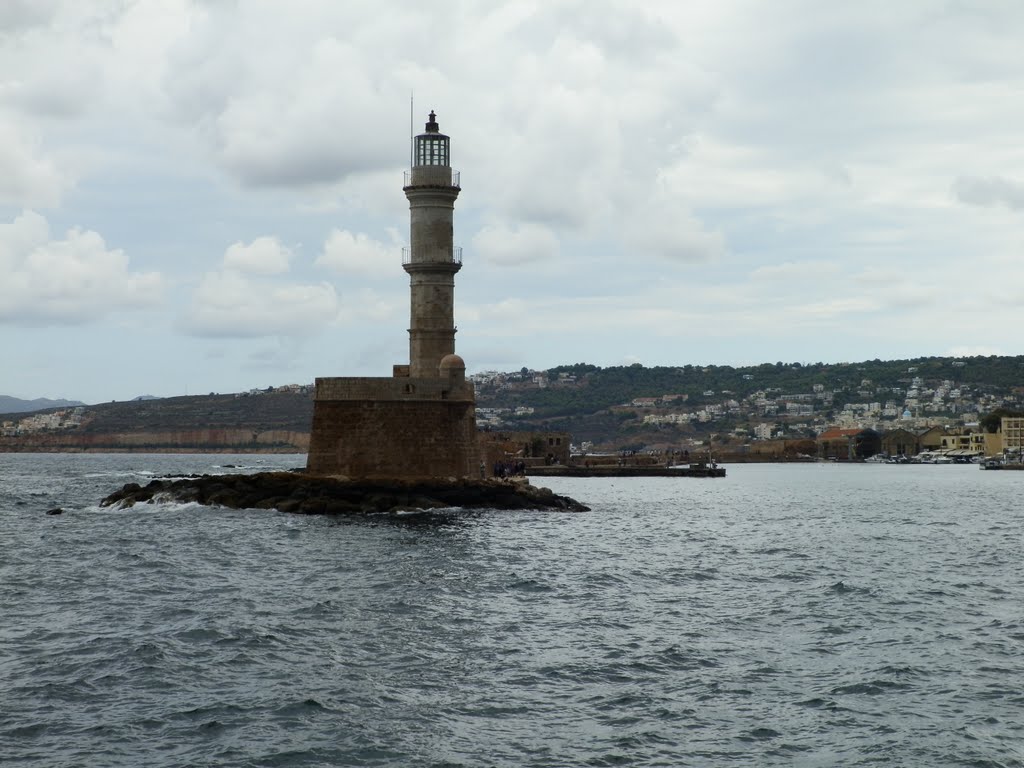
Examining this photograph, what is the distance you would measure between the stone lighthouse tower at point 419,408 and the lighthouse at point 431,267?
4 cm

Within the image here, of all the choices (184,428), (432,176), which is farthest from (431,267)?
(184,428)

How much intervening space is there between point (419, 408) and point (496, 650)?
936 inches

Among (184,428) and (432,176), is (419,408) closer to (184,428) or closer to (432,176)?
(432,176)

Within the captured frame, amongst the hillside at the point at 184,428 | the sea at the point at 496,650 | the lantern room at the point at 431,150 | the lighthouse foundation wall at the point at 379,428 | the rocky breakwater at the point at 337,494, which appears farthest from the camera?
the hillside at the point at 184,428

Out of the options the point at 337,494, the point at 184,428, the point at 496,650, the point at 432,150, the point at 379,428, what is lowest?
the point at 496,650

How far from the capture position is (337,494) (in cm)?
3916

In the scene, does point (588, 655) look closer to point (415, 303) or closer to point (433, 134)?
point (415, 303)

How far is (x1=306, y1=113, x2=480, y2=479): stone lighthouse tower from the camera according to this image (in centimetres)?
4056

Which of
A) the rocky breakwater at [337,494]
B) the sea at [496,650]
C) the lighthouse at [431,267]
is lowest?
the sea at [496,650]

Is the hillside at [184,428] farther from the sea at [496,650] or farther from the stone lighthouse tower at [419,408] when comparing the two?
the sea at [496,650]

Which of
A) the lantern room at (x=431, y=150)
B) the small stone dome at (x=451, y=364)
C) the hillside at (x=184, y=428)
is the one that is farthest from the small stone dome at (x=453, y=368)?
the hillside at (x=184, y=428)

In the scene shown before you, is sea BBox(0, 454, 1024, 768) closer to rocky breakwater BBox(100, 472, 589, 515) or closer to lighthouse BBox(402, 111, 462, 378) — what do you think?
rocky breakwater BBox(100, 472, 589, 515)

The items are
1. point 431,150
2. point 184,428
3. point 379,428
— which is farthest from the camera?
point 184,428

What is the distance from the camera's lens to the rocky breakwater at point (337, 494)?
127 ft
